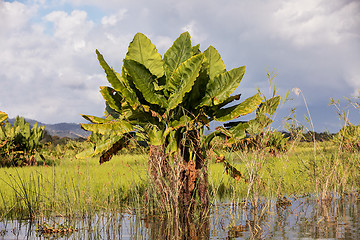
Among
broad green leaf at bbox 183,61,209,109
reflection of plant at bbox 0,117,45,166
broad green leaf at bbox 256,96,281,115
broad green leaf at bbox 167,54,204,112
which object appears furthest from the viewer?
reflection of plant at bbox 0,117,45,166

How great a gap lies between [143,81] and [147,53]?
562 millimetres

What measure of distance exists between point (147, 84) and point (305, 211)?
10.2 ft

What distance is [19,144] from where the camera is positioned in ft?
44.8

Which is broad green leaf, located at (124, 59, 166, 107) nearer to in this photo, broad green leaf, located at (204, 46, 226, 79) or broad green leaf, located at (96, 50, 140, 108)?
broad green leaf, located at (96, 50, 140, 108)

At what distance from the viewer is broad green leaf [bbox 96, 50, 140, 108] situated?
489 centimetres

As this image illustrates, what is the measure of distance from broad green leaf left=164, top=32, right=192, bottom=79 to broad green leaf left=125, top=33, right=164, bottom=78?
111mm

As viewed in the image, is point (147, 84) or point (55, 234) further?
point (147, 84)

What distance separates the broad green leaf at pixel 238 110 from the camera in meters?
5.15

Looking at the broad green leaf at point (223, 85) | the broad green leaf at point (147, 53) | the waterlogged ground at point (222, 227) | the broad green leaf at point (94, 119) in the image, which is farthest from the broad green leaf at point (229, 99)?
the broad green leaf at point (94, 119)

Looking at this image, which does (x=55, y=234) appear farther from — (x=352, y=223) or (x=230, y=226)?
(x=352, y=223)

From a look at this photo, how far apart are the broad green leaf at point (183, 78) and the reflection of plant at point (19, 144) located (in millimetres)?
10986

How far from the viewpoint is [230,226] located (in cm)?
353

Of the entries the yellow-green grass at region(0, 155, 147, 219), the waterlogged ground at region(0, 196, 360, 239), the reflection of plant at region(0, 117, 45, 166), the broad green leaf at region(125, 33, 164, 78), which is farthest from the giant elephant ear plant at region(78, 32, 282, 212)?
the reflection of plant at region(0, 117, 45, 166)

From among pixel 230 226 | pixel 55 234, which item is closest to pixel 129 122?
pixel 55 234
